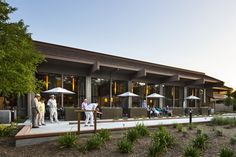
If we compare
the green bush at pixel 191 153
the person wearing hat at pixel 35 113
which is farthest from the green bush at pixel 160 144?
the person wearing hat at pixel 35 113

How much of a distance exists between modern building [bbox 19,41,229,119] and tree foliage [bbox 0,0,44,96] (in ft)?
23.0

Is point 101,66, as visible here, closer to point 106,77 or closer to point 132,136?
point 106,77

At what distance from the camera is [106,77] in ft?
82.6

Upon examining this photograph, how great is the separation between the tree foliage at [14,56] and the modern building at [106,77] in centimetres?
701

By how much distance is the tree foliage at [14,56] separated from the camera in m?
9.93

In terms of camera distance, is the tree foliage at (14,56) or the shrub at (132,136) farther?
the tree foliage at (14,56)

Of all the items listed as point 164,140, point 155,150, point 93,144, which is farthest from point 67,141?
point 164,140

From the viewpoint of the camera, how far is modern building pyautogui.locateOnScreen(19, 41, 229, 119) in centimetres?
2098

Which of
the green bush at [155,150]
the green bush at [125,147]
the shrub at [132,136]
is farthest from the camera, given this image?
the shrub at [132,136]

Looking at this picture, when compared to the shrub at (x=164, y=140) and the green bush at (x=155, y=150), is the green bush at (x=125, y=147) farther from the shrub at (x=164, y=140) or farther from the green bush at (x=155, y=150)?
the shrub at (x=164, y=140)

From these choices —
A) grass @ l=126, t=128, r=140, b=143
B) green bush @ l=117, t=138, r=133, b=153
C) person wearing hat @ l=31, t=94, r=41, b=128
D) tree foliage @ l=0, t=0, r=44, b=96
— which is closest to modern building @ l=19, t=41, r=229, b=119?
person wearing hat @ l=31, t=94, r=41, b=128

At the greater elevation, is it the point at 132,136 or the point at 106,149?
the point at 132,136

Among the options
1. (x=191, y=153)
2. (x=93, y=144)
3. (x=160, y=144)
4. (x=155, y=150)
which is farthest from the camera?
(x=160, y=144)

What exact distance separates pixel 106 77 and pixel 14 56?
15247mm
